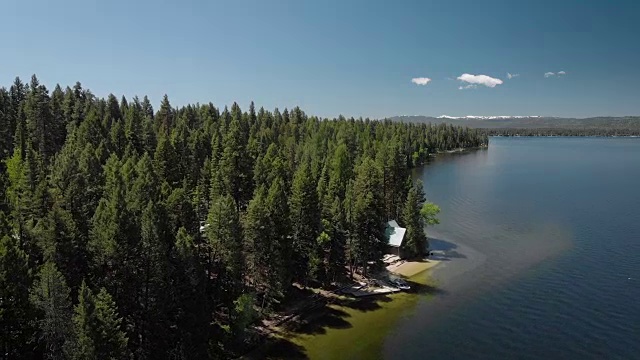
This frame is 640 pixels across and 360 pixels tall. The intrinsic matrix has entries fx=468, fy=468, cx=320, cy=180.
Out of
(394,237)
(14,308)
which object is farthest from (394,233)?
(14,308)

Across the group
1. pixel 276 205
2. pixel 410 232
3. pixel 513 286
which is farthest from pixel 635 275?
pixel 276 205

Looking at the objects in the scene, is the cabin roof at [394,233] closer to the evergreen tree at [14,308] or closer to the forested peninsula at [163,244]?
the forested peninsula at [163,244]

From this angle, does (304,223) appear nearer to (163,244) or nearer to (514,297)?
(163,244)

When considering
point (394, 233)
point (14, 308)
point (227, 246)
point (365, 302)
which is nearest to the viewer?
point (14, 308)

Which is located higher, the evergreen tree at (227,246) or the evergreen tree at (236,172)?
the evergreen tree at (236,172)

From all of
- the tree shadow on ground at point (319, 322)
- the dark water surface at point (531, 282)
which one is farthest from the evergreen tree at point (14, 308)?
the dark water surface at point (531, 282)

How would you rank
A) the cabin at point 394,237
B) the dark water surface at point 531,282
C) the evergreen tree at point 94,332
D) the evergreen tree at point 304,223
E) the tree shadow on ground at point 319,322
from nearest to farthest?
the evergreen tree at point 94,332 < the dark water surface at point 531,282 < the tree shadow on ground at point 319,322 < the evergreen tree at point 304,223 < the cabin at point 394,237

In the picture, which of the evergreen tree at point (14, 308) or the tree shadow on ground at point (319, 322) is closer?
the evergreen tree at point (14, 308)

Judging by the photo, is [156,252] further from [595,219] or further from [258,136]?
[595,219]
